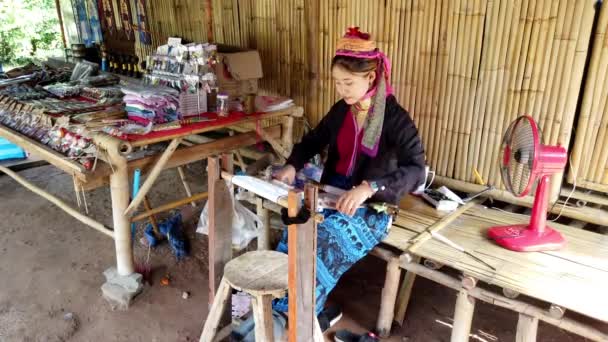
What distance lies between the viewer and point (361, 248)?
253 cm

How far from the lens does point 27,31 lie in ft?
35.3

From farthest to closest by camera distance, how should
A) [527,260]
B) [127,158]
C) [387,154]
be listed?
1. [127,158]
2. [387,154]
3. [527,260]

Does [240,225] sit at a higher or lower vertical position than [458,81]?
lower

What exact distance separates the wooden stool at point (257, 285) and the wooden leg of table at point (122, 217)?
1.09 metres

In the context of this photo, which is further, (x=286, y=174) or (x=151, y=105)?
(x=151, y=105)

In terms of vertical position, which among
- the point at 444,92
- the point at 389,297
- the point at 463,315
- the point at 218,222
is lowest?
the point at 389,297

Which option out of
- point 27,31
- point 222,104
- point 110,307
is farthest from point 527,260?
point 27,31

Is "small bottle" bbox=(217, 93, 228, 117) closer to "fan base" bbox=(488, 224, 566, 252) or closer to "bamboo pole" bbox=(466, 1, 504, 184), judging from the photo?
"bamboo pole" bbox=(466, 1, 504, 184)

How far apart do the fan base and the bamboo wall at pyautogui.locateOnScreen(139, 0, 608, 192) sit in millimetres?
599

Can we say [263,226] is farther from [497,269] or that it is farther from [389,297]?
[497,269]

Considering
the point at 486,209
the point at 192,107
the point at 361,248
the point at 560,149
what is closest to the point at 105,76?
the point at 192,107

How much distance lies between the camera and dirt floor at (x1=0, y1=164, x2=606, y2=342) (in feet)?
9.39

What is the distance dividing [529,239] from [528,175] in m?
Answer: 0.42

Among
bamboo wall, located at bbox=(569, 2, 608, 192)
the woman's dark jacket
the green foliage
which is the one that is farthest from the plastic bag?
the green foliage
